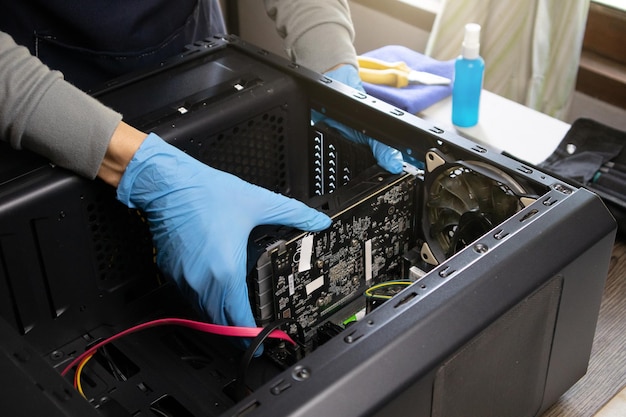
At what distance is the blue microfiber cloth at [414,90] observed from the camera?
149 cm

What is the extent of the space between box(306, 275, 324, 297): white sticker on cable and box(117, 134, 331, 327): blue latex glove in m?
0.07

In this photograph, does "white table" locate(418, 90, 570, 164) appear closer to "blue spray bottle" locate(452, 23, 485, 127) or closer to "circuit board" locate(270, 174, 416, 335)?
"blue spray bottle" locate(452, 23, 485, 127)

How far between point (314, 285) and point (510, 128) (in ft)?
2.35

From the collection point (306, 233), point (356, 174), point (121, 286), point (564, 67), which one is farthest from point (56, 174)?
point (564, 67)

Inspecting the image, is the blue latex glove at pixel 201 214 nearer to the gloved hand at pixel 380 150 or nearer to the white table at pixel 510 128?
the gloved hand at pixel 380 150

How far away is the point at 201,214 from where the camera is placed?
0.91 metres

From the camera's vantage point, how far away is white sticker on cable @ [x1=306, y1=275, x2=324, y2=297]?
92cm

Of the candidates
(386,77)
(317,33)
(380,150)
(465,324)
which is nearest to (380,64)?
(386,77)

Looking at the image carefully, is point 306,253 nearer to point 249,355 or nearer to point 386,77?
point 249,355

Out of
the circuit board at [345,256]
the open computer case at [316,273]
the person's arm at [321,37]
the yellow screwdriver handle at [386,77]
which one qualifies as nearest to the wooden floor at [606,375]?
the open computer case at [316,273]

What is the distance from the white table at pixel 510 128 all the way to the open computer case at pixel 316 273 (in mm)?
451

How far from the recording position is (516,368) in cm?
81

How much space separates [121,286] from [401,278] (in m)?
0.35

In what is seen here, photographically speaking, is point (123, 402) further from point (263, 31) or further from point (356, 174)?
point (263, 31)
